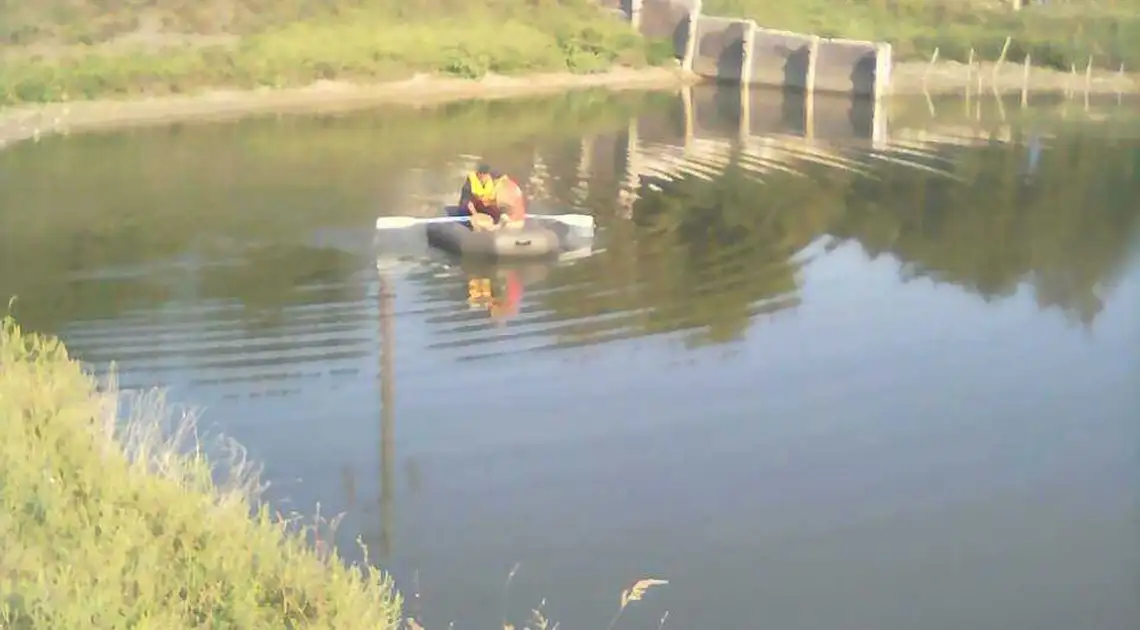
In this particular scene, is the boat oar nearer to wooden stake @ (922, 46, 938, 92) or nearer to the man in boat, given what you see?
the man in boat

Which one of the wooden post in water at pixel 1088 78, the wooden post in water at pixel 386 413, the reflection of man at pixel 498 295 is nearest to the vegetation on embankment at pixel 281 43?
the wooden post in water at pixel 1088 78

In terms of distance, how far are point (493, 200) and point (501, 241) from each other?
1004 mm

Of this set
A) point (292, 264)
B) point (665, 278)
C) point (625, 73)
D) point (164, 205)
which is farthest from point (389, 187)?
point (625, 73)

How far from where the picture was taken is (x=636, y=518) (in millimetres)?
10094

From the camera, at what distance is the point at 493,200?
18391 mm

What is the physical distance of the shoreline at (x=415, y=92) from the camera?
32.9 meters

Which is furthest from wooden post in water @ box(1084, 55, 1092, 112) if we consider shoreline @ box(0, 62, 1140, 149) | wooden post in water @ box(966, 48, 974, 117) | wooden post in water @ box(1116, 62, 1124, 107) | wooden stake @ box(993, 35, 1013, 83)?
wooden post in water @ box(966, 48, 974, 117)

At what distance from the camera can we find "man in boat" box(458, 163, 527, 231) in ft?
59.7

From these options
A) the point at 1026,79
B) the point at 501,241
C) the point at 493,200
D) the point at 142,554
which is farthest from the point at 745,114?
the point at 142,554

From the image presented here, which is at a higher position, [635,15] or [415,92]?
[635,15]

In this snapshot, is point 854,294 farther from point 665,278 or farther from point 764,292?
point 665,278

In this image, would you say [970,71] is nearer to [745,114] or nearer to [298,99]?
[745,114]

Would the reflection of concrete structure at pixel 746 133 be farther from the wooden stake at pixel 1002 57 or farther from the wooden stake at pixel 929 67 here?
the wooden stake at pixel 1002 57

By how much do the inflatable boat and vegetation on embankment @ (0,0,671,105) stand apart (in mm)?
18010
